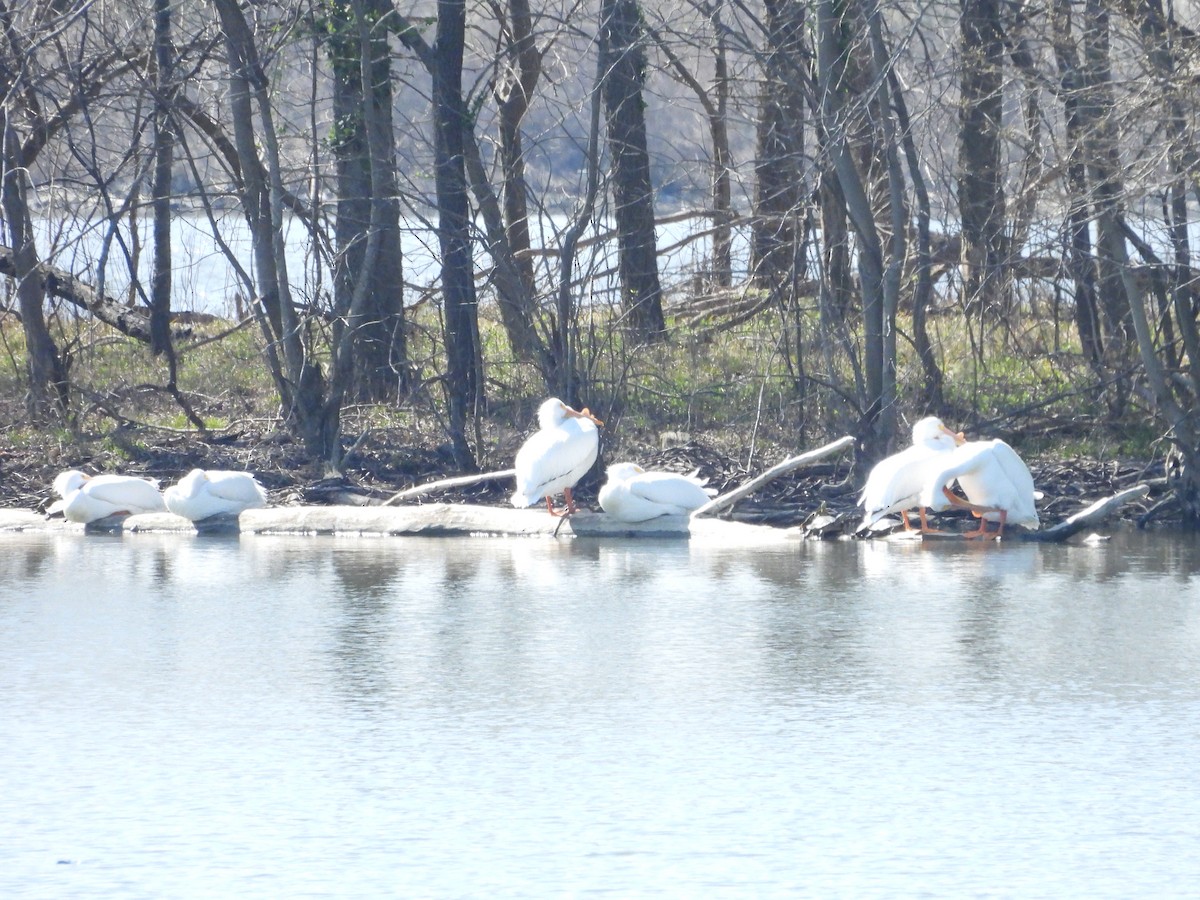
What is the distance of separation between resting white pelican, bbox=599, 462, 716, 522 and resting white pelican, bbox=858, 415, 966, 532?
1006 mm

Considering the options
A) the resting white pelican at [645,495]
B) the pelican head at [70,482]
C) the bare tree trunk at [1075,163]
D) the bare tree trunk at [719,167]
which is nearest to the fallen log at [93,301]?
the pelican head at [70,482]

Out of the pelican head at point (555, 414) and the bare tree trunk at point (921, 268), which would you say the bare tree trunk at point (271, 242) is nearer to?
the pelican head at point (555, 414)

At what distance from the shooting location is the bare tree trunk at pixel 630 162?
11.9 m

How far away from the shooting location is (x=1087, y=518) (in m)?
9.89

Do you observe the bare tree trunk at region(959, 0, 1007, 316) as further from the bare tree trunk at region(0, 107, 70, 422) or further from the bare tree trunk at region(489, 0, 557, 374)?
the bare tree trunk at region(0, 107, 70, 422)

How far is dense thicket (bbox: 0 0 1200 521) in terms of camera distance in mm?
10828

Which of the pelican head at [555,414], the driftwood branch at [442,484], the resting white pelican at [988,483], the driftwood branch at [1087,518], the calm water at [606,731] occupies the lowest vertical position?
the calm water at [606,731]

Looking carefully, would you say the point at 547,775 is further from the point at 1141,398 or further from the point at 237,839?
the point at 1141,398

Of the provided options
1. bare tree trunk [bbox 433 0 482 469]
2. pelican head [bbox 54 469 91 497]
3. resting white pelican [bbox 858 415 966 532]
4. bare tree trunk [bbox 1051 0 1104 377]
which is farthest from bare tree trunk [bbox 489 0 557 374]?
bare tree trunk [bbox 1051 0 1104 377]

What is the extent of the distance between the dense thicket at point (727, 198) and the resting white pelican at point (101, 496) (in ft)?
5.77

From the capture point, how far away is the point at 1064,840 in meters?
4.38

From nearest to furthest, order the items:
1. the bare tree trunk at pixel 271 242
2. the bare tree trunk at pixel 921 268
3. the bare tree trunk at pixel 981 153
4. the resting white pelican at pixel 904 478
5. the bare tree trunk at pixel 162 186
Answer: the resting white pelican at pixel 904 478, the bare tree trunk at pixel 981 153, the bare tree trunk at pixel 921 268, the bare tree trunk at pixel 271 242, the bare tree trunk at pixel 162 186

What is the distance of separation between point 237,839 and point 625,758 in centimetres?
125

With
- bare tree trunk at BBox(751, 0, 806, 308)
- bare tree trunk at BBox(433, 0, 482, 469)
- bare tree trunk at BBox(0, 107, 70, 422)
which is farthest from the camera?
bare tree trunk at BBox(0, 107, 70, 422)
